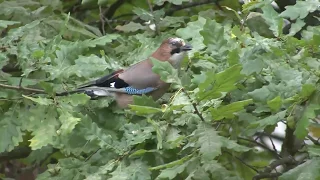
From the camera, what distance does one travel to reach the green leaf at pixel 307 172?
213cm

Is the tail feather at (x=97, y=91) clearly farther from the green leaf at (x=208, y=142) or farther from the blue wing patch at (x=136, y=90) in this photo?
the green leaf at (x=208, y=142)

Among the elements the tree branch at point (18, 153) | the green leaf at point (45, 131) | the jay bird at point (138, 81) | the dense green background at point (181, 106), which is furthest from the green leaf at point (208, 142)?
the tree branch at point (18, 153)

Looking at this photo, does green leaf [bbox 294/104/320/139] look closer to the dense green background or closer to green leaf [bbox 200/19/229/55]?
the dense green background

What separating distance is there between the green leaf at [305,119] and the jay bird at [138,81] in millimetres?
851

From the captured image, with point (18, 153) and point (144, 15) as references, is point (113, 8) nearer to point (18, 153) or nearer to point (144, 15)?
point (144, 15)

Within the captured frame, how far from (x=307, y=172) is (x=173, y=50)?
1.13 metres

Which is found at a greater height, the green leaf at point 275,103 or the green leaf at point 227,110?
the green leaf at point 275,103

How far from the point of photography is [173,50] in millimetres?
3127

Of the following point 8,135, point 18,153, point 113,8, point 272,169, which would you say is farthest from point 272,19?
point 113,8

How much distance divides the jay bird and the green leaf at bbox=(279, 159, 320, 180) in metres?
0.80

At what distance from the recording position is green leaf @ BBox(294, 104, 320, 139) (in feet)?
6.76

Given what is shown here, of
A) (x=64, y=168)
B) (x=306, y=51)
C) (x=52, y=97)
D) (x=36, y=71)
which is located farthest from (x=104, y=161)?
(x=306, y=51)

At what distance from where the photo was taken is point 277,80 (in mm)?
2277

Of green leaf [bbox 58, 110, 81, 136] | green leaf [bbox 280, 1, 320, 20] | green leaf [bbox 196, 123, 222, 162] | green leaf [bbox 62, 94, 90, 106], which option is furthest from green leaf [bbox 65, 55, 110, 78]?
green leaf [bbox 280, 1, 320, 20]
